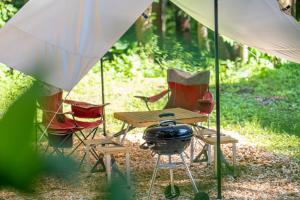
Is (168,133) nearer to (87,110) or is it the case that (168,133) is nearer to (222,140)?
(222,140)

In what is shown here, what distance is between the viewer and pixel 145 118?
578 centimetres

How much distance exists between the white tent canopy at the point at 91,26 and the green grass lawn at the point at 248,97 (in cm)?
139

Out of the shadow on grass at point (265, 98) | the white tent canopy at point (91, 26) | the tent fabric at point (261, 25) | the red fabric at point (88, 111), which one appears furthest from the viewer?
the shadow on grass at point (265, 98)

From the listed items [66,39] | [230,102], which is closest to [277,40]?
[66,39]

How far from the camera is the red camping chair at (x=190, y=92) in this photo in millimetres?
6555

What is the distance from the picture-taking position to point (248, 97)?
1052 centimetres

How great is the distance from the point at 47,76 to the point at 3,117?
Result: 0.04m

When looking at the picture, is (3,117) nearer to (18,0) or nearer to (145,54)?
(145,54)

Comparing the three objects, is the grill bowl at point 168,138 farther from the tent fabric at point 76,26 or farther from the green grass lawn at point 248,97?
the green grass lawn at point 248,97

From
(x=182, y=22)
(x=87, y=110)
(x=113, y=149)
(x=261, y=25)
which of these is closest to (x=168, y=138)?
(x=113, y=149)

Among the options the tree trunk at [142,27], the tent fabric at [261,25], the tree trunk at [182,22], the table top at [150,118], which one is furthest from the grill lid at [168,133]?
the tree trunk at [182,22]

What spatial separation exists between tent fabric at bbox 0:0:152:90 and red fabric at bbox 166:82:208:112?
5.71 ft

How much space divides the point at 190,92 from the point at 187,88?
58 mm

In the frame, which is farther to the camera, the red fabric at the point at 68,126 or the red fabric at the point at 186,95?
the red fabric at the point at 186,95
